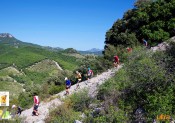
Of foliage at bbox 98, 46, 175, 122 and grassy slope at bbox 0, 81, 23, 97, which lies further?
grassy slope at bbox 0, 81, 23, 97

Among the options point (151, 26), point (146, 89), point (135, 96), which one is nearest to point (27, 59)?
point (151, 26)

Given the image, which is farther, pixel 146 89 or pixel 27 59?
pixel 27 59

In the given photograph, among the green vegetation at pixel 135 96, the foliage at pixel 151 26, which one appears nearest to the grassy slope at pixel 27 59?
the foliage at pixel 151 26

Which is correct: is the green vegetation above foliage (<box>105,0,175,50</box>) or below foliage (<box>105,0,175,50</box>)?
below

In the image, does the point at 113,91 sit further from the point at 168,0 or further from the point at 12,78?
the point at 12,78

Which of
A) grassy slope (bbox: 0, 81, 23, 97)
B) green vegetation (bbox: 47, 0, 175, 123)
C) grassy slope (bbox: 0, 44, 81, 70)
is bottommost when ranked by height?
grassy slope (bbox: 0, 81, 23, 97)

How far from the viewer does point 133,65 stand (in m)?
16.2

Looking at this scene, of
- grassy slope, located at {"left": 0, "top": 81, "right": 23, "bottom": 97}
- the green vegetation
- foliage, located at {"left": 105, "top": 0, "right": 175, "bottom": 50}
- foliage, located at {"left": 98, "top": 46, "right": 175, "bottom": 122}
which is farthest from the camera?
grassy slope, located at {"left": 0, "top": 81, "right": 23, "bottom": 97}

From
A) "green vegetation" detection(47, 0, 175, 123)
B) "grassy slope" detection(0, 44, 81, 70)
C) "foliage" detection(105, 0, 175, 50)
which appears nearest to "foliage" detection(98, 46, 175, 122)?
"green vegetation" detection(47, 0, 175, 123)

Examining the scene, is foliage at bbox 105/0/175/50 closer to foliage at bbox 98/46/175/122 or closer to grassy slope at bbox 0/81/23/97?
foliage at bbox 98/46/175/122

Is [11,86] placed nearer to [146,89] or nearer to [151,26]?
[151,26]

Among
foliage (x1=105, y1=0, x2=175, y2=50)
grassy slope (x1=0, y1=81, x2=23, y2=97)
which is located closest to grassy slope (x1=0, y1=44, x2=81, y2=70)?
grassy slope (x1=0, y1=81, x2=23, y2=97)

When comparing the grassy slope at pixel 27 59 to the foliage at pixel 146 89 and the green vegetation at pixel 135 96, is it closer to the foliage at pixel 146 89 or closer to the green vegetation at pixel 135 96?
the green vegetation at pixel 135 96

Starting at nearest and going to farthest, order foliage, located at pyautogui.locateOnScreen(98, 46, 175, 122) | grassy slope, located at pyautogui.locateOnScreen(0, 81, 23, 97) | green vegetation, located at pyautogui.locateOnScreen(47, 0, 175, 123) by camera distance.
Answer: foliage, located at pyautogui.locateOnScreen(98, 46, 175, 122)
green vegetation, located at pyautogui.locateOnScreen(47, 0, 175, 123)
grassy slope, located at pyautogui.locateOnScreen(0, 81, 23, 97)
